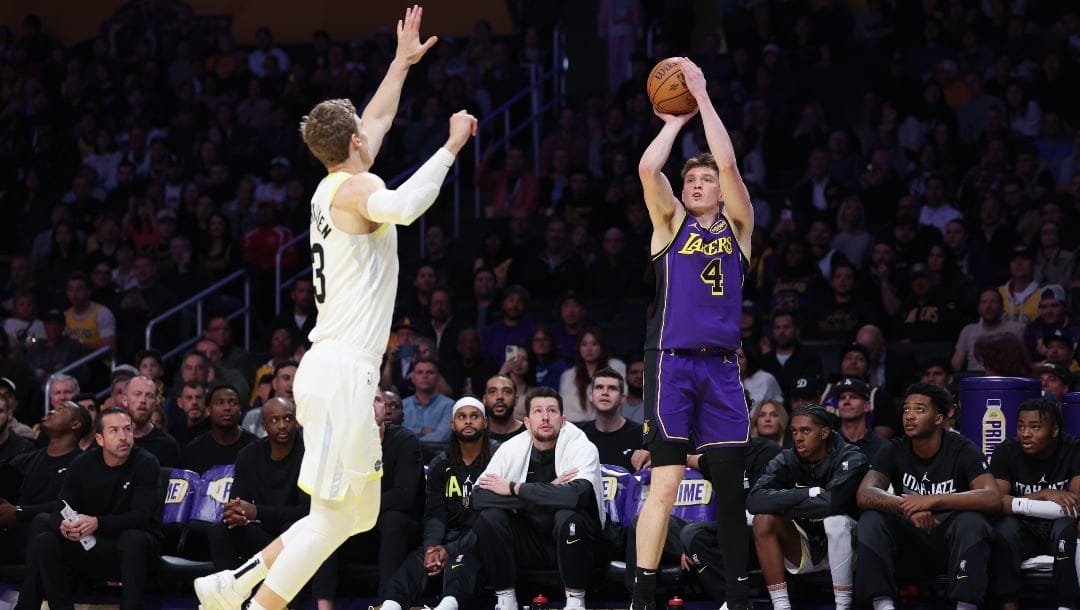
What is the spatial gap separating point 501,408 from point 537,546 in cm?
133

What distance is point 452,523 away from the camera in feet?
32.4

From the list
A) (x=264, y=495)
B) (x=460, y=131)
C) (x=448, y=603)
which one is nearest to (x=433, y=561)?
(x=448, y=603)

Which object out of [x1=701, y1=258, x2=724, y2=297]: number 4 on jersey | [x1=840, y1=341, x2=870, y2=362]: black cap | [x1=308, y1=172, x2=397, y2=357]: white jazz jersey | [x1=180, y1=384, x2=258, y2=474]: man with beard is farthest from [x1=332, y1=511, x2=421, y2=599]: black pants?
[x1=840, y1=341, x2=870, y2=362]: black cap

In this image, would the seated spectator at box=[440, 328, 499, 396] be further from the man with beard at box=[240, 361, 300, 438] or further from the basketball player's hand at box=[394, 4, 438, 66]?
the basketball player's hand at box=[394, 4, 438, 66]

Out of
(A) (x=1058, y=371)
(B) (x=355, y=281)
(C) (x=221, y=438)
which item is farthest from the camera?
(C) (x=221, y=438)

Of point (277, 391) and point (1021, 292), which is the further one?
point (1021, 292)

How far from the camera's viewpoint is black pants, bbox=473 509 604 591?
9.12 meters

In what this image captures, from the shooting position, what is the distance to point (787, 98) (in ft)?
52.1

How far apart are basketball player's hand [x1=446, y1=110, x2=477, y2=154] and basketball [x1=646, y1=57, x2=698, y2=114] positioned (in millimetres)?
1237

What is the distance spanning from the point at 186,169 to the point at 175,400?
210 inches

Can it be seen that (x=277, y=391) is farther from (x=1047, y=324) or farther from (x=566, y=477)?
(x=1047, y=324)

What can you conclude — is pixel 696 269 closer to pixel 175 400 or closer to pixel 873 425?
pixel 873 425

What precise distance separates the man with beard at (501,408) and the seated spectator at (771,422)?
5.40ft

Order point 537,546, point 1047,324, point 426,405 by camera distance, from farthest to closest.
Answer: point 426,405, point 1047,324, point 537,546
